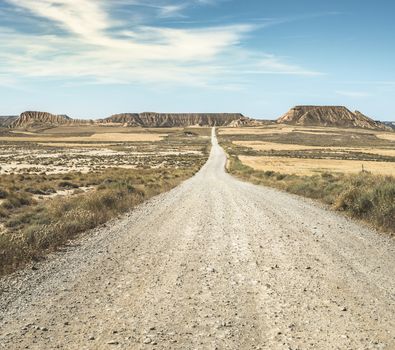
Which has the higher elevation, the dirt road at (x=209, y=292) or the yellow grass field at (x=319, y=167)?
the dirt road at (x=209, y=292)

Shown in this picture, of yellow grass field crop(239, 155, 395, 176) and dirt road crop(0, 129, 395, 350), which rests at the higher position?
dirt road crop(0, 129, 395, 350)

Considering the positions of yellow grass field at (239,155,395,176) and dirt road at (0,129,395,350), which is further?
yellow grass field at (239,155,395,176)

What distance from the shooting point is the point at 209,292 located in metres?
7.43

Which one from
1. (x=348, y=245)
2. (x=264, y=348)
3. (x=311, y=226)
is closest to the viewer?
(x=264, y=348)

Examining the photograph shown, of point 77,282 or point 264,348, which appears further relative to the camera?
point 77,282

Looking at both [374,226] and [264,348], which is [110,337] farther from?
[374,226]

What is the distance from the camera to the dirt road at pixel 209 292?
570 cm

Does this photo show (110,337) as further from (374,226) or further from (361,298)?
(374,226)

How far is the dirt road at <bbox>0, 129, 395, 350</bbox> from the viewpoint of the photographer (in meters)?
5.70

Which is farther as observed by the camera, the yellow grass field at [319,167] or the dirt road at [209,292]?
the yellow grass field at [319,167]

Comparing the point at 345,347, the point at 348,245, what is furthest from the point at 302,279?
the point at 348,245

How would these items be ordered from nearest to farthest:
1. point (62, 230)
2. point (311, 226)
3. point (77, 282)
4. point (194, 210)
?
point (77, 282) < point (62, 230) < point (311, 226) < point (194, 210)

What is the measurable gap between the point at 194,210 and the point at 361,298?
35.6 feet

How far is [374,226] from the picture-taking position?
1423 centimetres
